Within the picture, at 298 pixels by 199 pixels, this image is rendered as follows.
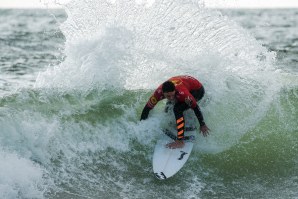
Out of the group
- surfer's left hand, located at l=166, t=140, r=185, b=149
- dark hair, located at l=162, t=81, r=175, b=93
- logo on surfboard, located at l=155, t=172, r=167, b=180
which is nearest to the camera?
dark hair, located at l=162, t=81, r=175, b=93

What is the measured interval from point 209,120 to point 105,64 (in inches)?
94.4

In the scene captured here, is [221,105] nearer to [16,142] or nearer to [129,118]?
[129,118]

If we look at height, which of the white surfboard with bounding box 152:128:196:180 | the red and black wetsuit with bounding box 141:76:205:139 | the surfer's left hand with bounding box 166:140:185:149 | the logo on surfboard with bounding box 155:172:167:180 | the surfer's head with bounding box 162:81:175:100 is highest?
the surfer's head with bounding box 162:81:175:100

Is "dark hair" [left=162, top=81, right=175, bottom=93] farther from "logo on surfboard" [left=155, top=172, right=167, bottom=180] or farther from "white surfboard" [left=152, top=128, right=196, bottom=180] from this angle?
"logo on surfboard" [left=155, top=172, right=167, bottom=180]

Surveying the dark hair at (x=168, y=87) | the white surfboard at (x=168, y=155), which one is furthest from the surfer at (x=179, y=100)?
the white surfboard at (x=168, y=155)

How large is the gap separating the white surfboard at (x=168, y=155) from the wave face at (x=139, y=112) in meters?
0.17

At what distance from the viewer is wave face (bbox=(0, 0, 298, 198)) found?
8.52m

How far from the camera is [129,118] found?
9.98m

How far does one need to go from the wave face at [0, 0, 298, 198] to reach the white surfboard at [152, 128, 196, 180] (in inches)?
6.6

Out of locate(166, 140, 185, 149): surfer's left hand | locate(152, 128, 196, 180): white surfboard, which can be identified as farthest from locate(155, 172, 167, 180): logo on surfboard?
locate(166, 140, 185, 149): surfer's left hand

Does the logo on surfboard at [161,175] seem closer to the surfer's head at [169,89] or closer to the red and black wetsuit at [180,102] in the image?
the red and black wetsuit at [180,102]

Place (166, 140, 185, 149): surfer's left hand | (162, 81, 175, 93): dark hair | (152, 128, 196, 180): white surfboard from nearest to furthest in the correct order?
1. (162, 81, 175, 93): dark hair
2. (152, 128, 196, 180): white surfboard
3. (166, 140, 185, 149): surfer's left hand

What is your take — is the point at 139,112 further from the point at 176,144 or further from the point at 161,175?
the point at 161,175

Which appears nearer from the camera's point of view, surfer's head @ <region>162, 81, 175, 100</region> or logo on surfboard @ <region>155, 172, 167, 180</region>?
surfer's head @ <region>162, 81, 175, 100</region>
